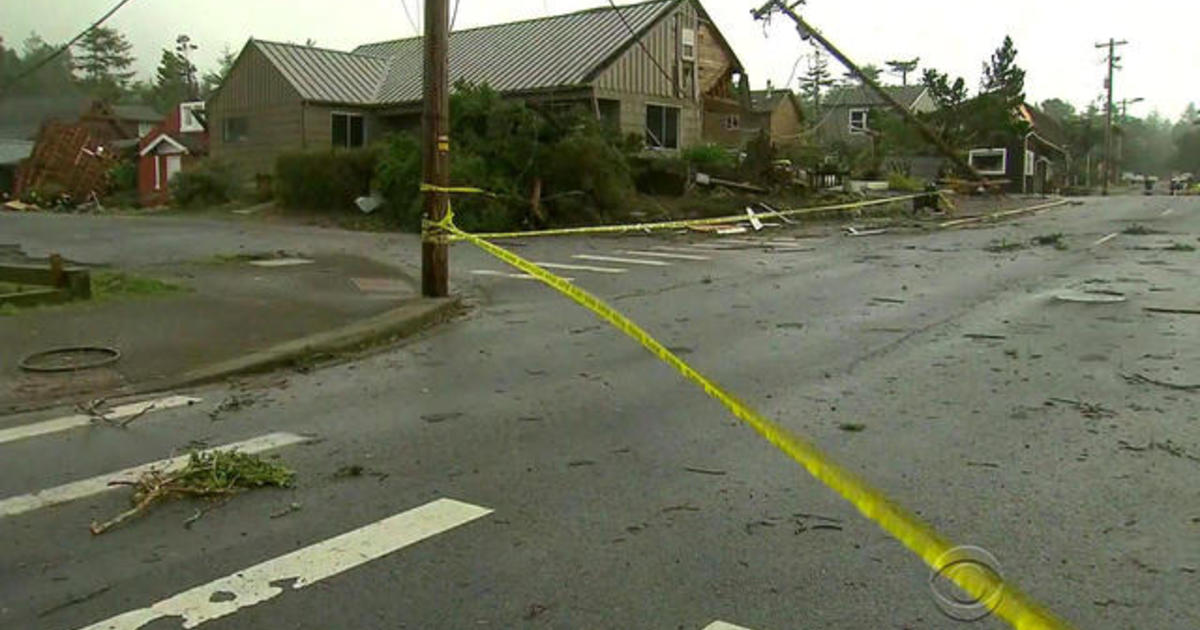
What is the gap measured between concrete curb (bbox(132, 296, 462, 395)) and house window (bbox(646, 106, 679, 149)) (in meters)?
24.0

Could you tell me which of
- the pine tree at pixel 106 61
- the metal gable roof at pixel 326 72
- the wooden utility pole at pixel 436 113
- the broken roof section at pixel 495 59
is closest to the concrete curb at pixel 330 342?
the wooden utility pole at pixel 436 113

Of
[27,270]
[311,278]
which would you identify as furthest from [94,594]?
[311,278]

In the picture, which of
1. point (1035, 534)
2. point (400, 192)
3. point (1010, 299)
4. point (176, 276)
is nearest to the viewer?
point (1035, 534)

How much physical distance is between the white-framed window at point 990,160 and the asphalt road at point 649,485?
4945cm

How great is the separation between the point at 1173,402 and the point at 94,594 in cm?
656

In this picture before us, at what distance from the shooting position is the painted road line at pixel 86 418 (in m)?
6.30

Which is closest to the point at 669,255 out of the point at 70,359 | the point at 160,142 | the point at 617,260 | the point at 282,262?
the point at 617,260

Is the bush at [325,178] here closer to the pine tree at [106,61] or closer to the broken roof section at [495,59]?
the broken roof section at [495,59]

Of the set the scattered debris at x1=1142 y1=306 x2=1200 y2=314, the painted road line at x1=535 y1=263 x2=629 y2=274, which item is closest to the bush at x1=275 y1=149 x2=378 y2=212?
the painted road line at x1=535 y1=263 x2=629 y2=274

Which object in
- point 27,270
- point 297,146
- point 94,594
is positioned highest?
point 297,146

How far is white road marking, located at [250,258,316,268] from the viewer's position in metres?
15.3

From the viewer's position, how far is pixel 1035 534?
4438 mm

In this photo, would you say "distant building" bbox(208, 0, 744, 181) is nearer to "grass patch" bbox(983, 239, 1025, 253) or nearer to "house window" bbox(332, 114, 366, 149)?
"house window" bbox(332, 114, 366, 149)

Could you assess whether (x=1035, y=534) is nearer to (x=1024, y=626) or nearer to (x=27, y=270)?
(x=1024, y=626)
